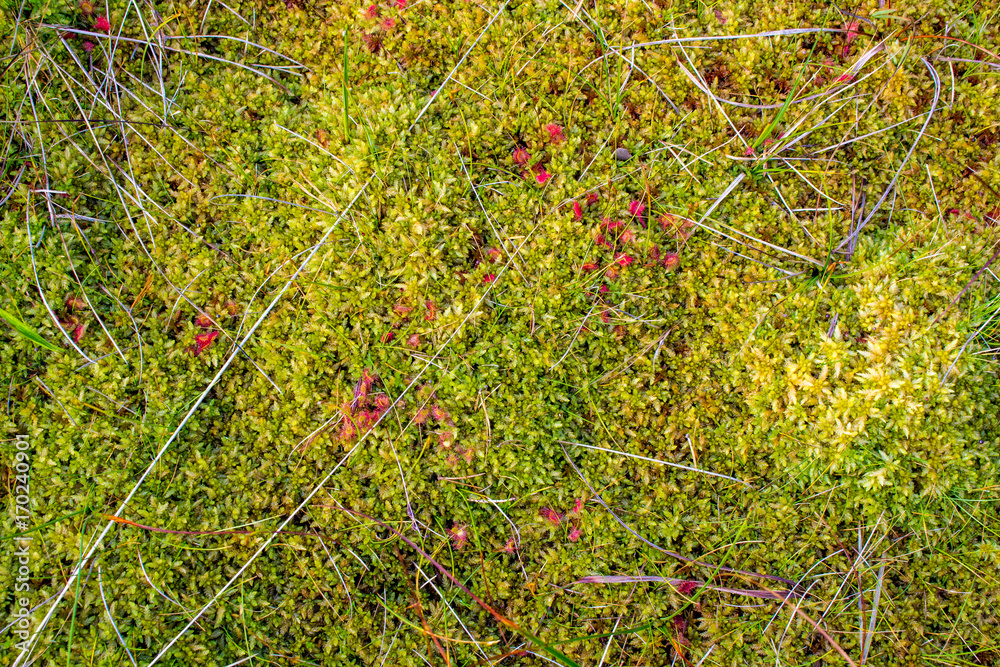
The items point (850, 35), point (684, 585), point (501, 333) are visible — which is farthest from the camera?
point (850, 35)

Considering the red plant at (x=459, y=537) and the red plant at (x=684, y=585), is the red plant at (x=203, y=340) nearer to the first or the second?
the red plant at (x=459, y=537)

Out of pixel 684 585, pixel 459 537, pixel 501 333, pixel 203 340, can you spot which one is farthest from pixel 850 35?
pixel 203 340

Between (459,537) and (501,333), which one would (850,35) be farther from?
(459,537)

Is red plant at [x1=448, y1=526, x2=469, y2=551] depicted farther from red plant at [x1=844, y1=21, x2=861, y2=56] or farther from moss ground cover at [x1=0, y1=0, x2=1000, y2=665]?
red plant at [x1=844, y1=21, x2=861, y2=56]

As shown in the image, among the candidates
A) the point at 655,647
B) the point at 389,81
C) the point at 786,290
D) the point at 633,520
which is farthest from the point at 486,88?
the point at 655,647

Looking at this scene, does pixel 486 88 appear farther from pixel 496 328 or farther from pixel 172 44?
pixel 172 44

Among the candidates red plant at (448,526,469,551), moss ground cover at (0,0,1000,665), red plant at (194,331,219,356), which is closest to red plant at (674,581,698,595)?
moss ground cover at (0,0,1000,665)

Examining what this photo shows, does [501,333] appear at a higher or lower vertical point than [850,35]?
lower

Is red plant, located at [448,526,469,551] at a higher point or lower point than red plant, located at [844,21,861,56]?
lower

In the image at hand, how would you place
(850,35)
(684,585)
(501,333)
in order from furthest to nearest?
(850,35) < (501,333) < (684,585)
